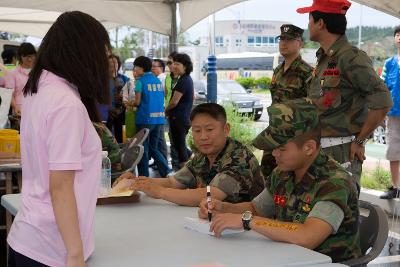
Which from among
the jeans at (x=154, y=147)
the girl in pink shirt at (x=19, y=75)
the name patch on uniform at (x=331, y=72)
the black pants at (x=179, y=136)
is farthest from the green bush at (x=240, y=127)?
the name patch on uniform at (x=331, y=72)

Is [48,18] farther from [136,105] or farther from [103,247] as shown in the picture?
[103,247]

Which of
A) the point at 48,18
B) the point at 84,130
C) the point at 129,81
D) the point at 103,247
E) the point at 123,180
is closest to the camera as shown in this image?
the point at 84,130

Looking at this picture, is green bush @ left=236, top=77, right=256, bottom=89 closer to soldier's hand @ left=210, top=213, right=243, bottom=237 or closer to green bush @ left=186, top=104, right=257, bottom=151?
green bush @ left=186, top=104, right=257, bottom=151

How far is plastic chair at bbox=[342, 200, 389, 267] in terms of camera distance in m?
1.83

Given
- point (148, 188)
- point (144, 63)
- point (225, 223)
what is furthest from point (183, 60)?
point (225, 223)

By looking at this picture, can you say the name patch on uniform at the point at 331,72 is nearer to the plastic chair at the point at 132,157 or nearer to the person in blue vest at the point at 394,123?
the plastic chair at the point at 132,157

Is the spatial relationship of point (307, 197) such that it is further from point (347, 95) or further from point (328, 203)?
point (347, 95)

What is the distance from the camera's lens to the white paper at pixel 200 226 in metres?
1.85

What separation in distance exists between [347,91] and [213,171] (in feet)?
2.64

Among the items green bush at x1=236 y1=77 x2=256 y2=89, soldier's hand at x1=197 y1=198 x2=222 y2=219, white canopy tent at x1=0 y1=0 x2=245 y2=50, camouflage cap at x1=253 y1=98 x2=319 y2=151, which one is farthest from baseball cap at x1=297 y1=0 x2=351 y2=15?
green bush at x1=236 y1=77 x2=256 y2=89

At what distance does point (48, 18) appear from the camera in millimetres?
10023

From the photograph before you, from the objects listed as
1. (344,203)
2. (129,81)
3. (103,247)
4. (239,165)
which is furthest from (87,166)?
(129,81)

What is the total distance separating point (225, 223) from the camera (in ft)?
5.97

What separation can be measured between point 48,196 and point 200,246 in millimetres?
544
